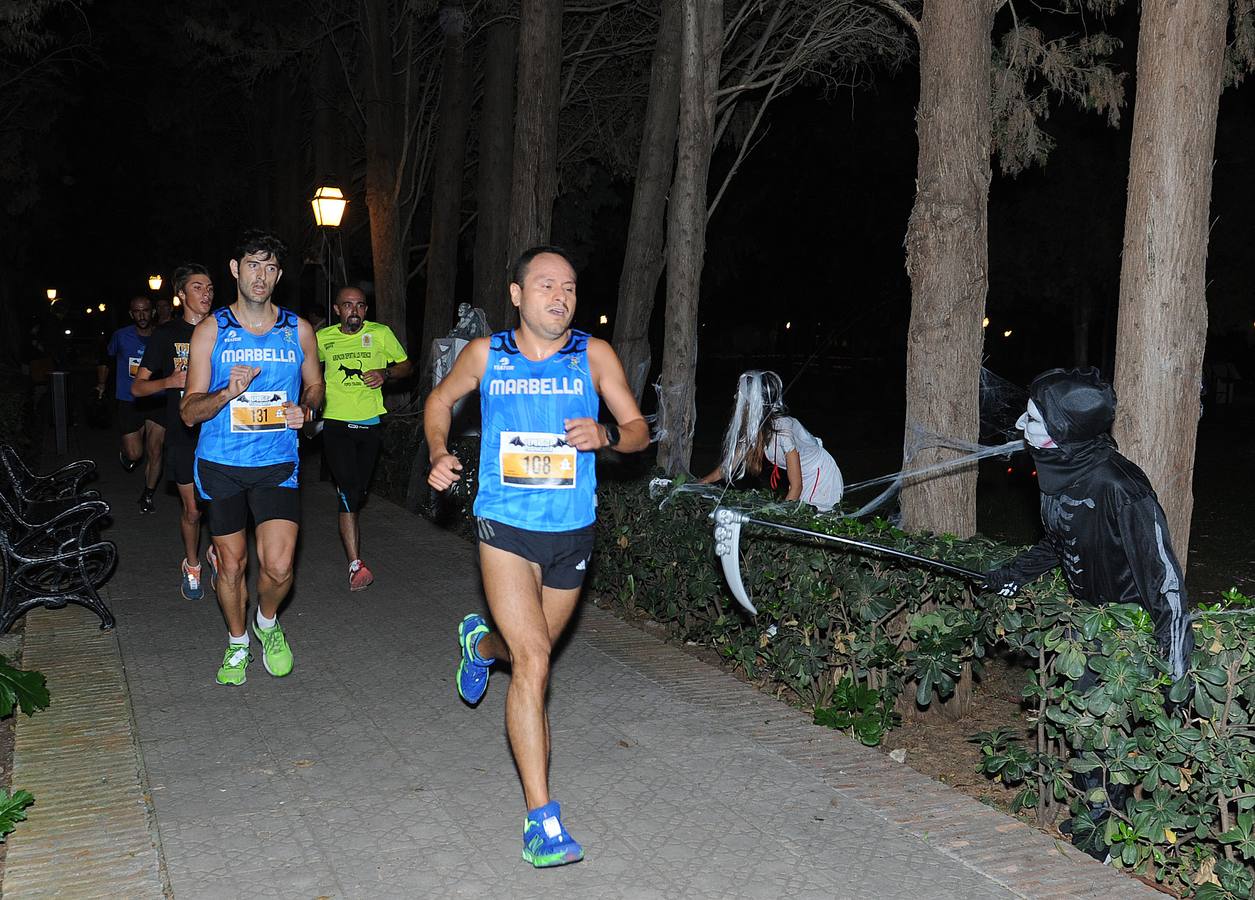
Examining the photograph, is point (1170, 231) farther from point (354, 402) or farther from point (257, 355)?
point (354, 402)

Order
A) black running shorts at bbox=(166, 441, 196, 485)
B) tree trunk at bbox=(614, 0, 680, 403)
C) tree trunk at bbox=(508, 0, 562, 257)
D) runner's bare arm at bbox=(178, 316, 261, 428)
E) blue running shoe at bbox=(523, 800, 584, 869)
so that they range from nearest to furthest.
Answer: blue running shoe at bbox=(523, 800, 584, 869) → runner's bare arm at bbox=(178, 316, 261, 428) → black running shorts at bbox=(166, 441, 196, 485) → tree trunk at bbox=(614, 0, 680, 403) → tree trunk at bbox=(508, 0, 562, 257)

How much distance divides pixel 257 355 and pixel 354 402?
291 centimetres

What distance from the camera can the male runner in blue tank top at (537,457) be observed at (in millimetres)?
4535

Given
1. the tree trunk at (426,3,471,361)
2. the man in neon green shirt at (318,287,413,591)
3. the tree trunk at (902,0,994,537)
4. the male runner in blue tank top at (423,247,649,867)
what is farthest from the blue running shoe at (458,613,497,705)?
the tree trunk at (426,3,471,361)

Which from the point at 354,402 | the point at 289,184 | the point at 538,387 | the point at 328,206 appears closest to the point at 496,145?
the point at 328,206

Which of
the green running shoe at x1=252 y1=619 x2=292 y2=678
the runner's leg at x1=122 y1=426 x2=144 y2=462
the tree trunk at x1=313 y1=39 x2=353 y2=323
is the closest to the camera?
the green running shoe at x1=252 y1=619 x2=292 y2=678

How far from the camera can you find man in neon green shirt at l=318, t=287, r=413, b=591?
30.4ft

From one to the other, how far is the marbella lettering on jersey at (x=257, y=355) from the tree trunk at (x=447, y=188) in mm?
11726

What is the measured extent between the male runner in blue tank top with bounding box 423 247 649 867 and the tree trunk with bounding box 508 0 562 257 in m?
8.25

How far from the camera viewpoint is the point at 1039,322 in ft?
205

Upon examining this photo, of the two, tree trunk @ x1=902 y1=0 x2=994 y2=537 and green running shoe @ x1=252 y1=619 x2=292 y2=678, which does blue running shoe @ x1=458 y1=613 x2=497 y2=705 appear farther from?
tree trunk @ x1=902 y1=0 x2=994 y2=537

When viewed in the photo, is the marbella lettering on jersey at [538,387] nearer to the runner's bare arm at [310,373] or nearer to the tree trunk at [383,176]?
the runner's bare arm at [310,373]

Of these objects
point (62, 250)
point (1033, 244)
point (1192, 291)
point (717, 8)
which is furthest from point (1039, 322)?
point (1192, 291)

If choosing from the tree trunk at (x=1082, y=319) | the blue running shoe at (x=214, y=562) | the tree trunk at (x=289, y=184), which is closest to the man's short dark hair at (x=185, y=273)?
the blue running shoe at (x=214, y=562)
